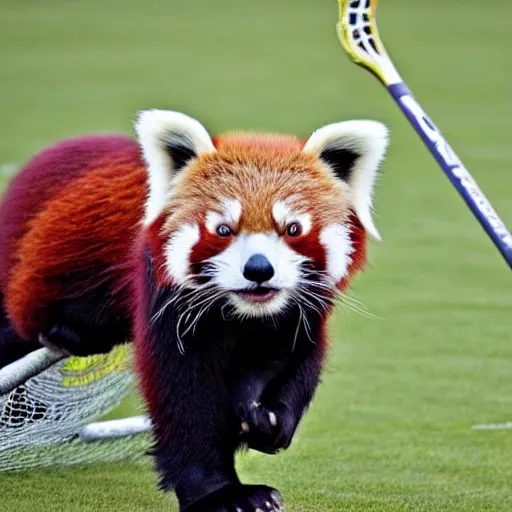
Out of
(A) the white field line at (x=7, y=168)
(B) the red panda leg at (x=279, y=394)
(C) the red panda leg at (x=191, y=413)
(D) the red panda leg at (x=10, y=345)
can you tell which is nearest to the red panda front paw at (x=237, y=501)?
(C) the red panda leg at (x=191, y=413)

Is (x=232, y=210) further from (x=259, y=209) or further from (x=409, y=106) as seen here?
(x=409, y=106)

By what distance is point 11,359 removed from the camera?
4.57m

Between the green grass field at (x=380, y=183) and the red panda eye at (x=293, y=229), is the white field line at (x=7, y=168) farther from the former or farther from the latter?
the red panda eye at (x=293, y=229)

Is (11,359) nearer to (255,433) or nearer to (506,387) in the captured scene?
(255,433)

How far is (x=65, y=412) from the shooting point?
4.73m

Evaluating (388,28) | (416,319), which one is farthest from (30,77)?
(416,319)

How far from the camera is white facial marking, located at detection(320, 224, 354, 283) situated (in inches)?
128

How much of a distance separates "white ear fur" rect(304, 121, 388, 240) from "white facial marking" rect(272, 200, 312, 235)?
6.9 inches

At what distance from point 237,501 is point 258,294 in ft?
2.17

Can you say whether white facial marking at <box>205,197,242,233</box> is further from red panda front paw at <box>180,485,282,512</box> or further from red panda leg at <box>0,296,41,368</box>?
red panda leg at <box>0,296,41,368</box>

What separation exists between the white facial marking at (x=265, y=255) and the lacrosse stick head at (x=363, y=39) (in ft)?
2.45

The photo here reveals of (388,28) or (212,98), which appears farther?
(388,28)

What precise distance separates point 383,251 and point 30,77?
19.3 ft

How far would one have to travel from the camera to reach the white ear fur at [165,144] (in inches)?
129
